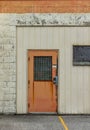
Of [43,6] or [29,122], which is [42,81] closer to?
[29,122]

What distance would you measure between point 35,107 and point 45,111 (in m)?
0.40

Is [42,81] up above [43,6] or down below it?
below

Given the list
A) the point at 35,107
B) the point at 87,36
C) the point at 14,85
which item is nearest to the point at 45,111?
the point at 35,107

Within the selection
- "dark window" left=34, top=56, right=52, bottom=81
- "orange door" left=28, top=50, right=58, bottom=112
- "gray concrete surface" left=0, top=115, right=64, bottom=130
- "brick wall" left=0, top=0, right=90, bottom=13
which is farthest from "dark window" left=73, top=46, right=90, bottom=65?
"gray concrete surface" left=0, top=115, right=64, bottom=130

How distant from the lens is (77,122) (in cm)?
1538

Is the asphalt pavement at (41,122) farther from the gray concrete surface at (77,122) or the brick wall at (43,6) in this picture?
the brick wall at (43,6)

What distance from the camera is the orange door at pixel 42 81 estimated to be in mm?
17609

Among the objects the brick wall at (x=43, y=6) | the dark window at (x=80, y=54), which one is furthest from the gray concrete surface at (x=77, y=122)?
the brick wall at (x=43, y=6)

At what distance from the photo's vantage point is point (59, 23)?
695 inches

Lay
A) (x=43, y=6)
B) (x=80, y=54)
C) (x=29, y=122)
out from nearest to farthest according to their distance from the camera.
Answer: (x=29, y=122) → (x=43, y=6) → (x=80, y=54)

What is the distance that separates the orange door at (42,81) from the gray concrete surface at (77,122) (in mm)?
1173

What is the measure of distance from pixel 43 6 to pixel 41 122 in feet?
15.3

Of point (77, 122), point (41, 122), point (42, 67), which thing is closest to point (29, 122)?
point (41, 122)

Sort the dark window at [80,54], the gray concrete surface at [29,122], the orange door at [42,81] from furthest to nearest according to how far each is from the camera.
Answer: the dark window at [80,54]
the orange door at [42,81]
the gray concrete surface at [29,122]
